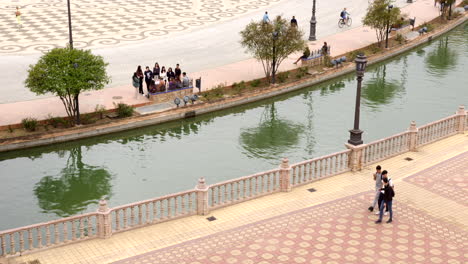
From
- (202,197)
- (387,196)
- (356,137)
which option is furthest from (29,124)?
(387,196)

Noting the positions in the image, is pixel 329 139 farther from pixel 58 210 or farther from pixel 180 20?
pixel 180 20

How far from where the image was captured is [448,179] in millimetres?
26188

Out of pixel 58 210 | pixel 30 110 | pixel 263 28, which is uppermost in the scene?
pixel 263 28

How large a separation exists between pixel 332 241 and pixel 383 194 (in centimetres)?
228

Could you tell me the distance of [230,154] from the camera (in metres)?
32.0

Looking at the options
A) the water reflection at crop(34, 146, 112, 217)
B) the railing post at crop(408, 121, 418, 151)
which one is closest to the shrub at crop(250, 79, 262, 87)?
the water reflection at crop(34, 146, 112, 217)

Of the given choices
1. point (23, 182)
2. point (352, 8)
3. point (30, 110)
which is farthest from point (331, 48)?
point (23, 182)


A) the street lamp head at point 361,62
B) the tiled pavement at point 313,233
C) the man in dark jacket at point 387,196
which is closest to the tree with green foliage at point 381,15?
the street lamp head at point 361,62

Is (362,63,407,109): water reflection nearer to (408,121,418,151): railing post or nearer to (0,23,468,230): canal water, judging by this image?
(0,23,468,230): canal water

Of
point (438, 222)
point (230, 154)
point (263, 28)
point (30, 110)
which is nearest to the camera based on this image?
point (438, 222)

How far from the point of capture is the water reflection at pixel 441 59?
46.2 m

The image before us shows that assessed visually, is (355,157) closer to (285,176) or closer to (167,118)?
(285,176)

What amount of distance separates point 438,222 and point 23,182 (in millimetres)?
15817

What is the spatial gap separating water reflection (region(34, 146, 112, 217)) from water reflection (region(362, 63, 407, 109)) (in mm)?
15916
